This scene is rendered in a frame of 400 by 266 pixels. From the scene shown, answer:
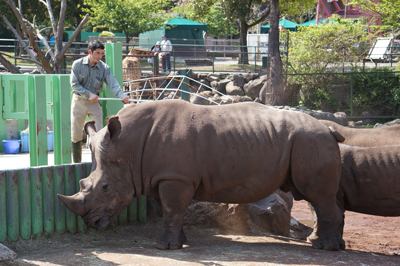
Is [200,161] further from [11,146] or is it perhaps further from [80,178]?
[11,146]

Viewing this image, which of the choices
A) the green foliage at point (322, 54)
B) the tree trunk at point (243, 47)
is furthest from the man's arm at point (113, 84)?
the tree trunk at point (243, 47)

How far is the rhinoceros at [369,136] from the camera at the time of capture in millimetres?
6688

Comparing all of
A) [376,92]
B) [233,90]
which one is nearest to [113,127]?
[376,92]

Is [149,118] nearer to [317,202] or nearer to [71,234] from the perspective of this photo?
[71,234]

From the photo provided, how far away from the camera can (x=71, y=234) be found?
6070 mm

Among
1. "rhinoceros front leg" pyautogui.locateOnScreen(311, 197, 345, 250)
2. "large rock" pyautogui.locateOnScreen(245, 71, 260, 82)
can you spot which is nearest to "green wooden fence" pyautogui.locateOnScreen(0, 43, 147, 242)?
"rhinoceros front leg" pyautogui.locateOnScreen(311, 197, 345, 250)

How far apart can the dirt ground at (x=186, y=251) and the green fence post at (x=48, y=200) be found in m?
0.15

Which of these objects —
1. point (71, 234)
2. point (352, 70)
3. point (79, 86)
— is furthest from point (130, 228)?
point (352, 70)

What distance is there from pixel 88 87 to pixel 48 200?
1787mm

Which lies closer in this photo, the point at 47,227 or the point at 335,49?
the point at 47,227

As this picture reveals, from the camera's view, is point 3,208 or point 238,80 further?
point 238,80

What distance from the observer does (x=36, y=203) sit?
18.9 ft

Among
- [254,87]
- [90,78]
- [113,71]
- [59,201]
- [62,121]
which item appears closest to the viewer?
[59,201]

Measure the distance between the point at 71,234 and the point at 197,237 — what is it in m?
1.63
